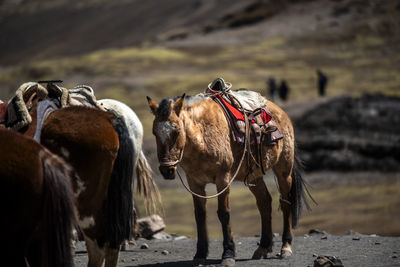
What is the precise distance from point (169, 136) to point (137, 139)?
0.45 meters

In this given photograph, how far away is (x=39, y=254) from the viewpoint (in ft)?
17.1

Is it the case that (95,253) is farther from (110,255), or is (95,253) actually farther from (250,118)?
(250,118)

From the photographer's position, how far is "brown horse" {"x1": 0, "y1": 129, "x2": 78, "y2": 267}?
16.0 feet

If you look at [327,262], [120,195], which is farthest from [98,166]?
[327,262]

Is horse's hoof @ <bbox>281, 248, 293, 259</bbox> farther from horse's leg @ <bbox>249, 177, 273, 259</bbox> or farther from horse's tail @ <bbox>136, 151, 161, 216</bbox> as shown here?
horse's tail @ <bbox>136, 151, 161, 216</bbox>

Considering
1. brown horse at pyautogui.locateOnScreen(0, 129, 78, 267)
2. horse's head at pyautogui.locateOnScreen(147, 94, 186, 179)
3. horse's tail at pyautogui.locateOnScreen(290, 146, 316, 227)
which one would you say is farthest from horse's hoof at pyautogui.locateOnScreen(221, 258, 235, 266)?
brown horse at pyautogui.locateOnScreen(0, 129, 78, 267)

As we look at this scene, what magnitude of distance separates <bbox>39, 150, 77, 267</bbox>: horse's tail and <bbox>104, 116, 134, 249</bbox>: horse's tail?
5.20 feet

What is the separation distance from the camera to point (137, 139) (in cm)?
771

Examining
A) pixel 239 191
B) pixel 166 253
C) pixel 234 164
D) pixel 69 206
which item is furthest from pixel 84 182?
pixel 239 191

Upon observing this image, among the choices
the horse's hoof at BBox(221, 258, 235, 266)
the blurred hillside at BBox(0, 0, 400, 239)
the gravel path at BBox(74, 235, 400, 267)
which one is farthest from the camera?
the blurred hillside at BBox(0, 0, 400, 239)

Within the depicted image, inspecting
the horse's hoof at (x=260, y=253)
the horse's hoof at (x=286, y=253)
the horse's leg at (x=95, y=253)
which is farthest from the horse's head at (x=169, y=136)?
the horse's hoof at (x=286, y=253)

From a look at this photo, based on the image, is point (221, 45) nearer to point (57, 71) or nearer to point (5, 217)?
point (57, 71)

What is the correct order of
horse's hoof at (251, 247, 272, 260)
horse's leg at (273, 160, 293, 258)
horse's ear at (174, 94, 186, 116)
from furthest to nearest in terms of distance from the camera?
horse's leg at (273, 160, 293, 258) → horse's hoof at (251, 247, 272, 260) → horse's ear at (174, 94, 186, 116)

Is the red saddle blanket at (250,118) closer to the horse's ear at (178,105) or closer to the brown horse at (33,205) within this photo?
the horse's ear at (178,105)
